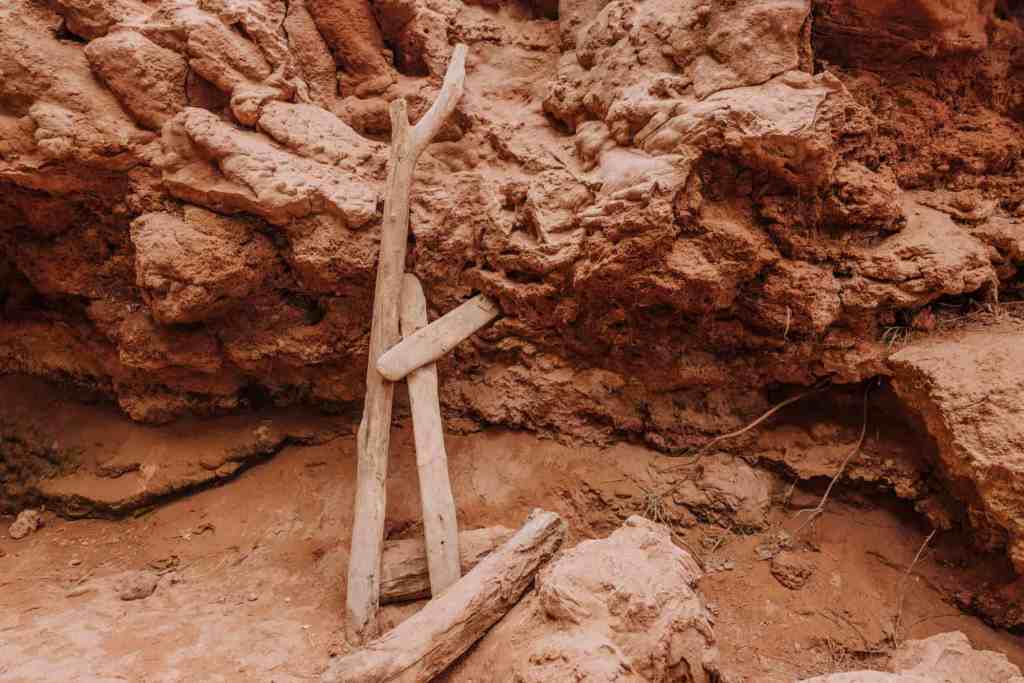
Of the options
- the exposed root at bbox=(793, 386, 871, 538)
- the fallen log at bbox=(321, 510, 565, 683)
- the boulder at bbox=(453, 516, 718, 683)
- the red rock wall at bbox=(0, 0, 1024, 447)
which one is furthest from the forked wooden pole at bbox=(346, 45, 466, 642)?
the exposed root at bbox=(793, 386, 871, 538)

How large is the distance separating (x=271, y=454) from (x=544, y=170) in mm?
3082

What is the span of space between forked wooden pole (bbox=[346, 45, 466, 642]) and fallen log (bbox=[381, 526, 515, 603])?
84mm

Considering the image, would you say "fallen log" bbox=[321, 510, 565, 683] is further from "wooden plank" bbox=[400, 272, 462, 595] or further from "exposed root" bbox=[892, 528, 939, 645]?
"exposed root" bbox=[892, 528, 939, 645]

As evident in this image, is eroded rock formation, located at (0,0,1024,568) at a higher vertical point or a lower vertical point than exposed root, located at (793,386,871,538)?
higher

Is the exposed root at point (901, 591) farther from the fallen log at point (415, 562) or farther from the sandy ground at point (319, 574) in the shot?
the fallen log at point (415, 562)

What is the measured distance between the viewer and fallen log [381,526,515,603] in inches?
122

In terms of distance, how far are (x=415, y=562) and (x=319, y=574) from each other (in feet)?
2.59

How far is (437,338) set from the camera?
3484mm

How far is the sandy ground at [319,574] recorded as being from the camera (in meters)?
2.77

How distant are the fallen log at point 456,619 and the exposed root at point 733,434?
1159 mm

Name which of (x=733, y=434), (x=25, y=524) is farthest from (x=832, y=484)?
(x=25, y=524)

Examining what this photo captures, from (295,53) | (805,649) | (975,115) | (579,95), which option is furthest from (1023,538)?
(295,53)

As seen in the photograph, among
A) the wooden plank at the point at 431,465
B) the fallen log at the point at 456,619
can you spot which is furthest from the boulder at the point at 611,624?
the wooden plank at the point at 431,465

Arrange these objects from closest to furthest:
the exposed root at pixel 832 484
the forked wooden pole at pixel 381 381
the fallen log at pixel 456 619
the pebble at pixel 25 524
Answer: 1. the fallen log at pixel 456 619
2. the forked wooden pole at pixel 381 381
3. the exposed root at pixel 832 484
4. the pebble at pixel 25 524
